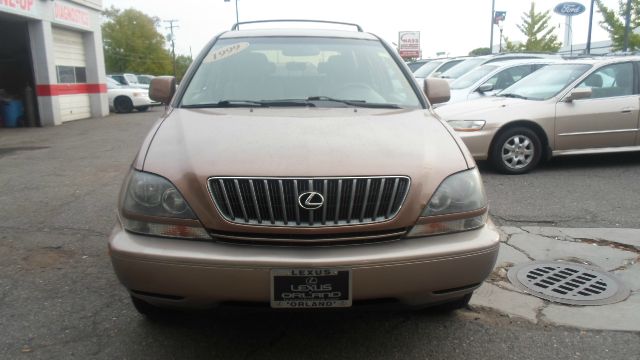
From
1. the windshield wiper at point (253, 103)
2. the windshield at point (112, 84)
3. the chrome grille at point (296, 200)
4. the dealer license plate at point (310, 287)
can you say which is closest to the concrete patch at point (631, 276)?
the chrome grille at point (296, 200)

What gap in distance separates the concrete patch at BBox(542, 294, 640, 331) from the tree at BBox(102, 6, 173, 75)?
69822 millimetres

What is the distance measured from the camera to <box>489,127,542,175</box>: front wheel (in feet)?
22.5

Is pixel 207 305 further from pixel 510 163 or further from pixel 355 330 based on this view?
pixel 510 163

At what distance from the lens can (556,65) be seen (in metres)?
7.84

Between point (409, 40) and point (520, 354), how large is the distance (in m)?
30.8

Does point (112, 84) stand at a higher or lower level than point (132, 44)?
lower

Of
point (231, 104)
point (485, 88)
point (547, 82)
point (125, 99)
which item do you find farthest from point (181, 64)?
point (231, 104)

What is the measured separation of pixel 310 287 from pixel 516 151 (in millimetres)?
5378

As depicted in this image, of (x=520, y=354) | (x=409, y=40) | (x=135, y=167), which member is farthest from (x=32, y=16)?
(x=409, y=40)

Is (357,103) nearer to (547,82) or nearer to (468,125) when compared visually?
(468,125)

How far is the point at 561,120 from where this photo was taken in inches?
271

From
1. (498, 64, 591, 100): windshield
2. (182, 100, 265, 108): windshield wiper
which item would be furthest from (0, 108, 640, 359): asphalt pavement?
(498, 64, 591, 100): windshield

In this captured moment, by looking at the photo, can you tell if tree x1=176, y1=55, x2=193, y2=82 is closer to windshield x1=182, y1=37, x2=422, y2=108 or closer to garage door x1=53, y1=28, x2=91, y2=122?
garage door x1=53, y1=28, x2=91, y2=122

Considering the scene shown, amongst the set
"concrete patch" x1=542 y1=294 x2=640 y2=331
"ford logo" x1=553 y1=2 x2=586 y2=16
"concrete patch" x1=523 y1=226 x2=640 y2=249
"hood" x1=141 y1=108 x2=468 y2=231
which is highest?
"ford logo" x1=553 y1=2 x2=586 y2=16
